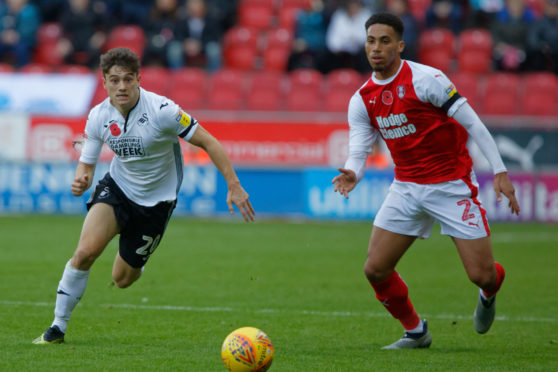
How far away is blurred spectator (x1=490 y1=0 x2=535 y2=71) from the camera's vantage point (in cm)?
2028

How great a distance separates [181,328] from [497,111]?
45.4ft

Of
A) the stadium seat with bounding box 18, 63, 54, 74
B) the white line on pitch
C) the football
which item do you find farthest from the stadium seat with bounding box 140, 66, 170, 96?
the football

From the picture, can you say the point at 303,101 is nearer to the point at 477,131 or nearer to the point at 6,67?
the point at 6,67

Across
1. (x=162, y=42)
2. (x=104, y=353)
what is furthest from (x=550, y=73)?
(x=104, y=353)

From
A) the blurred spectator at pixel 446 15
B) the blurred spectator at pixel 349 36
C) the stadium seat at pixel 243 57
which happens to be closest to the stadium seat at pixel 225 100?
the stadium seat at pixel 243 57

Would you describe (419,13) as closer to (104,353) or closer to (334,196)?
(334,196)

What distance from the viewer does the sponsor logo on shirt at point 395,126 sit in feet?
21.7

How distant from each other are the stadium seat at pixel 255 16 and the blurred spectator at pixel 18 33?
5222 mm

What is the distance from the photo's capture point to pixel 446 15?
20.8m

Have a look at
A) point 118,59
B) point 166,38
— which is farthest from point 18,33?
point 118,59

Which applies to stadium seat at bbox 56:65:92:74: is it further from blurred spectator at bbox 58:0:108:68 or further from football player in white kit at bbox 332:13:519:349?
football player in white kit at bbox 332:13:519:349

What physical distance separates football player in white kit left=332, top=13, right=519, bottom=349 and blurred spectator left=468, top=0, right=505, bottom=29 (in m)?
15.0

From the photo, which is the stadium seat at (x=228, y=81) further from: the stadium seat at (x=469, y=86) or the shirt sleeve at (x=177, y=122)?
the shirt sleeve at (x=177, y=122)

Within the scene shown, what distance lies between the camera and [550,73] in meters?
20.2
